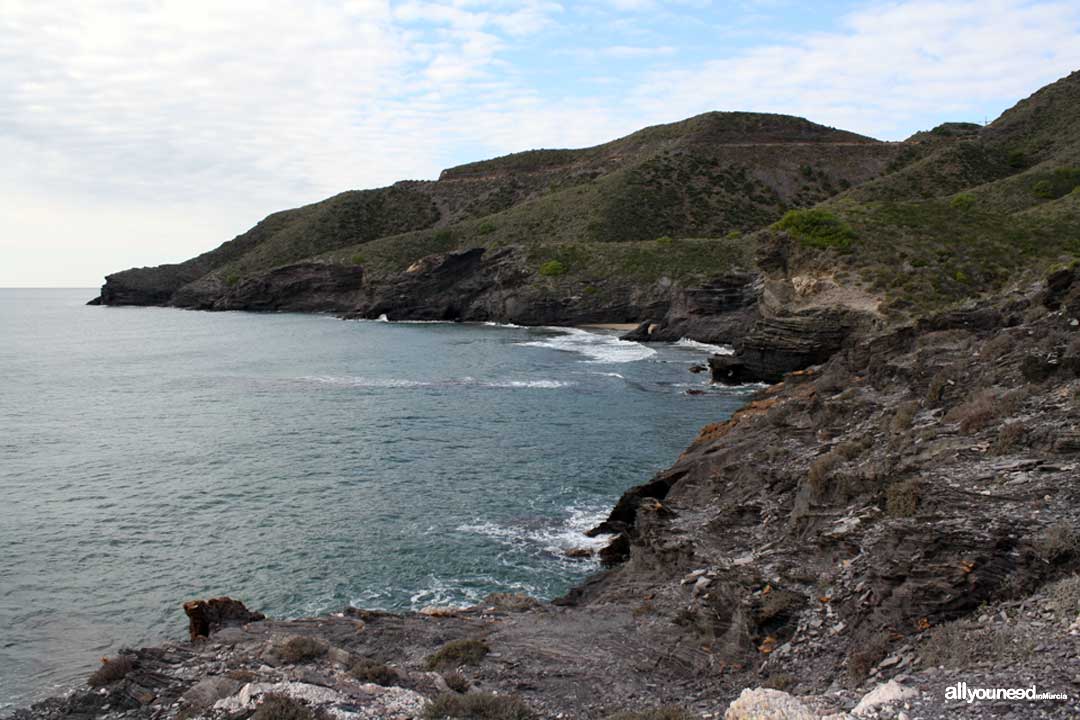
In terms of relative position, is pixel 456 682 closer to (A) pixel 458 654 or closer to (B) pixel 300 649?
(A) pixel 458 654

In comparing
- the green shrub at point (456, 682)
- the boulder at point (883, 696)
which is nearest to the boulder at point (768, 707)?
the boulder at point (883, 696)

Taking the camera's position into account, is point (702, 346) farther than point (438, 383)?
Yes

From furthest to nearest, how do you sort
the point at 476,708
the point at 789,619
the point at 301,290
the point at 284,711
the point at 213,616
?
1. the point at 301,290
2. the point at 213,616
3. the point at 789,619
4. the point at 476,708
5. the point at 284,711

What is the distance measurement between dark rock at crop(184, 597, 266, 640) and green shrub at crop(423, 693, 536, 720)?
6760mm

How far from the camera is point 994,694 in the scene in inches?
338

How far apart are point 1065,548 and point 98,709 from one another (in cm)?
1454

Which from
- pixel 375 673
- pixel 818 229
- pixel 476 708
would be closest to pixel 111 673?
pixel 375 673

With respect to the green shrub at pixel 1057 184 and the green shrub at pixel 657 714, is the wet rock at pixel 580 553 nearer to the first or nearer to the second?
the green shrub at pixel 657 714

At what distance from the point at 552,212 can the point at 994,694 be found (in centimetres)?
12261

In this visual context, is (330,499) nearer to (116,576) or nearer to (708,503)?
(116,576)

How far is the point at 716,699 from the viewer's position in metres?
11.1

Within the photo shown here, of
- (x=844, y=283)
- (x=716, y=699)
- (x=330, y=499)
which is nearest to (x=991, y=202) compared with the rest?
(x=844, y=283)

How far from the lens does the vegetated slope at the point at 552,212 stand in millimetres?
121000

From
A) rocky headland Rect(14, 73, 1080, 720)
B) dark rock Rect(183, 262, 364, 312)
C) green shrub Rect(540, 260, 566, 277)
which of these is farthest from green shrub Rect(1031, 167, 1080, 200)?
dark rock Rect(183, 262, 364, 312)
